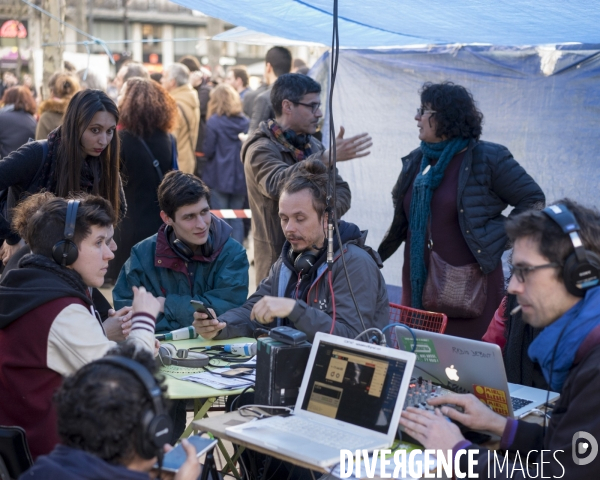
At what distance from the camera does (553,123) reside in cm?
569

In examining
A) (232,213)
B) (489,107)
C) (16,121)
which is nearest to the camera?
(489,107)

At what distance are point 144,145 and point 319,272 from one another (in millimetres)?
3035

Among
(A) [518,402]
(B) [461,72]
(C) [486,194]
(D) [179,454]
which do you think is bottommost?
(A) [518,402]

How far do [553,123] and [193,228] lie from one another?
2.90 metres

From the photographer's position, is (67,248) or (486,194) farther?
(486,194)

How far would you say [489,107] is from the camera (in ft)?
20.0

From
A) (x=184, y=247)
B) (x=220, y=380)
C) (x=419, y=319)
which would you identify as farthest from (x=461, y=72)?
(x=220, y=380)

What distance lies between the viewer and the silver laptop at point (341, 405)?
8.09ft

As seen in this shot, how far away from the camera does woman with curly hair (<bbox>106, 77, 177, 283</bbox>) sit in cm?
616

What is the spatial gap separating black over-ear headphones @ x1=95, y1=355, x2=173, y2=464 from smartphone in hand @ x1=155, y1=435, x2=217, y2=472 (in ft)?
0.78

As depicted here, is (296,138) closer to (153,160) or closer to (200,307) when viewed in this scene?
(153,160)

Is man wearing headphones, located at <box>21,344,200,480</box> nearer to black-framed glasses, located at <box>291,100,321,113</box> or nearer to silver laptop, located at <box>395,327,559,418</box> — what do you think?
silver laptop, located at <box>395,327,559,418</box>

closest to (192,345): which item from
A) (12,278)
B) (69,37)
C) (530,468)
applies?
(12,278)

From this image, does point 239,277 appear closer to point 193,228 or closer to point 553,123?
point 193,228
